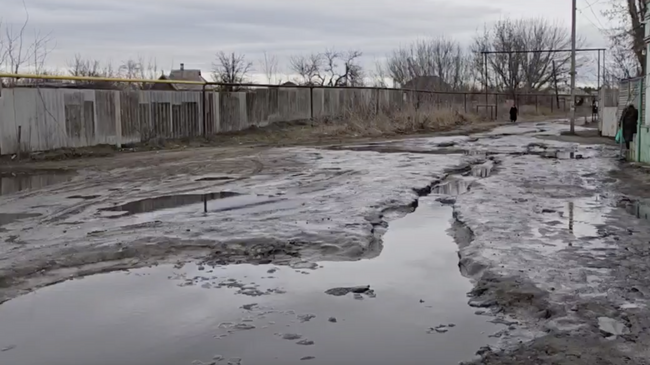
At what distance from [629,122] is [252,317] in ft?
48.7

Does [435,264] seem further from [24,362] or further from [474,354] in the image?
[24,362]

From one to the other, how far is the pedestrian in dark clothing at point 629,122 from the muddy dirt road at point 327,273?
17.1 feet

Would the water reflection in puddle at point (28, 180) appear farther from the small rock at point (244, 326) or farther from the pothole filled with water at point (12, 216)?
the small rock at point (244, 326)

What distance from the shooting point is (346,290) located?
596 cm

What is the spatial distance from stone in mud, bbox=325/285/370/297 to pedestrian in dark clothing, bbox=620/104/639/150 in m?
13.7

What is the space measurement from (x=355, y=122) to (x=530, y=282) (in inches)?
1022

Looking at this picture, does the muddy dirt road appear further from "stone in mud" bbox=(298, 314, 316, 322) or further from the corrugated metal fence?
the corrugated metal fence

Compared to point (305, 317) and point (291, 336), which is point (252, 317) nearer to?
point (305, 317)

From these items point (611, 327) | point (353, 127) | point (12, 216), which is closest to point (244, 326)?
point (611, 327)

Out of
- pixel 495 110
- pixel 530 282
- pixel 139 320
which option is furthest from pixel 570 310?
pixel 495 110

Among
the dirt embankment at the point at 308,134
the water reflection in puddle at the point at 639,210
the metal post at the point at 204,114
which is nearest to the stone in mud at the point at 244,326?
the water reflection in puddle at the point at 639,210

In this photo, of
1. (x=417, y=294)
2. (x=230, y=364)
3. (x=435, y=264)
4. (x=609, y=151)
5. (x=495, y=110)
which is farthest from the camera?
(x=495, y=110)

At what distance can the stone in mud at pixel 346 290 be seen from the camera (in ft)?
19.3

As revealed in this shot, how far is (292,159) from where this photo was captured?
18922mm
